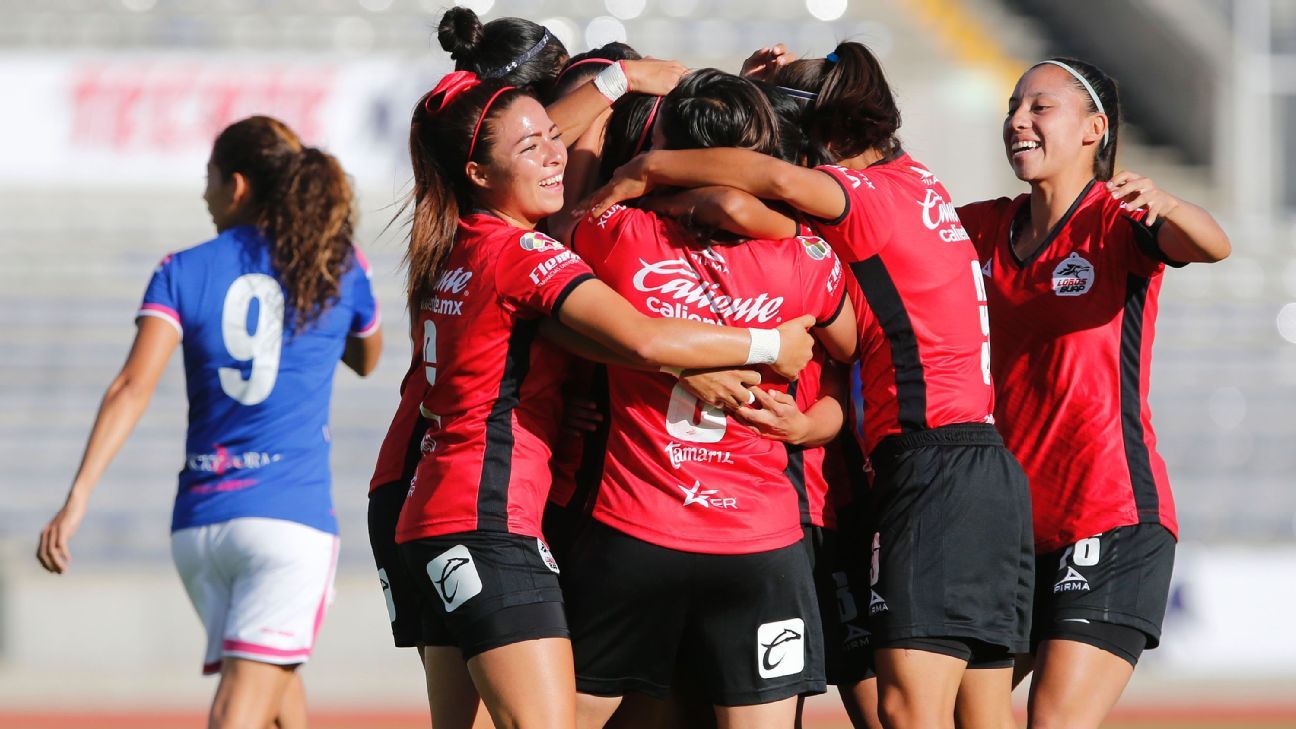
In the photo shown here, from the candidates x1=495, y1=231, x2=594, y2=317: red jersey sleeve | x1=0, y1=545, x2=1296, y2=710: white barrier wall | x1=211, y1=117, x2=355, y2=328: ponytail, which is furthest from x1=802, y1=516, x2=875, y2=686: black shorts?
x1=0, y1=545, x2=1296, y2=710: white barrier wall

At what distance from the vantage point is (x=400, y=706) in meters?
8.79

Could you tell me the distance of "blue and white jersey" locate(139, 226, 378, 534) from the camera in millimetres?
4812

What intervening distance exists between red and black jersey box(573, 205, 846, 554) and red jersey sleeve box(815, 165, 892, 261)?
3.6 inches

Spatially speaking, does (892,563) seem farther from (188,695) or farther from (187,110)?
(187,110)

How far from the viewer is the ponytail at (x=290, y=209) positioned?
16.2 ft

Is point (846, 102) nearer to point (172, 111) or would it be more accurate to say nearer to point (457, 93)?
point (457, 93)

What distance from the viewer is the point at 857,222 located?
3613 mm

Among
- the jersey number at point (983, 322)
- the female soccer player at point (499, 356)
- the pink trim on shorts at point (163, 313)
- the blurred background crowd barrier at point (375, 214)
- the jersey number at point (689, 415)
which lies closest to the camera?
the female soccer player at point (499, 356)

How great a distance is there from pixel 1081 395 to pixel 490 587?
164cm

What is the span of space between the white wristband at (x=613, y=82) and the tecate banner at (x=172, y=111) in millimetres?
9634

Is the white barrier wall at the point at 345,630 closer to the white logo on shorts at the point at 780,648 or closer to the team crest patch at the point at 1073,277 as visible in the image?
the team crest patch at the point at 1073,277

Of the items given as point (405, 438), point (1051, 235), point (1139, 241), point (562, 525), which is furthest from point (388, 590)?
point (1139, 241)

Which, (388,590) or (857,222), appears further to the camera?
(388,590)

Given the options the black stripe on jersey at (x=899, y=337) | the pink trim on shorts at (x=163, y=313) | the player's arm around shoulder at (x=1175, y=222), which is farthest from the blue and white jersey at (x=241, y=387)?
the player's arm around shoulder at (x=1175, y=222)
